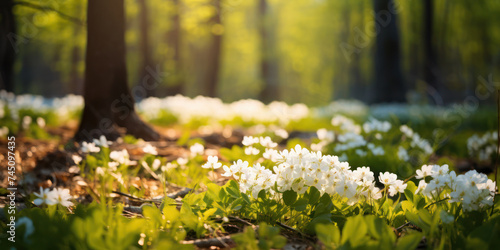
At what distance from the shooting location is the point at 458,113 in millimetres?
7336

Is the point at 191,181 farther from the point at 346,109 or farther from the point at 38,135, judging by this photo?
the point at 346,109

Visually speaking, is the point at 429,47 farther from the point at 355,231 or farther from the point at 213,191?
the point at 355,231

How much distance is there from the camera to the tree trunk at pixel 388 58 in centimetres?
1066

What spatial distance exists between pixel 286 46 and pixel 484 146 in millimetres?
26542

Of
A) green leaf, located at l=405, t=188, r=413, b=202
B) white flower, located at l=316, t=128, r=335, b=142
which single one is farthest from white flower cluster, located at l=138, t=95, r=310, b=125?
green leaf, located at l=405, t=188, r=413, b=202

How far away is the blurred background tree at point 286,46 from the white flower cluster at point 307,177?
135 inches

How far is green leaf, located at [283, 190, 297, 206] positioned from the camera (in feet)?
6.08

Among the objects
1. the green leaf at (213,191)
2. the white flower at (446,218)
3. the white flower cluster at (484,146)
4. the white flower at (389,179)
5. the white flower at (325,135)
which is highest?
the white flower at (389,179)

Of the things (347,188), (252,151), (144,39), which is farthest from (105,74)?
(144,39)

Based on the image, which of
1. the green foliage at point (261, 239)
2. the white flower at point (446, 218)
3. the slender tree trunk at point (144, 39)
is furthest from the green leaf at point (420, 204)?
the slender tree trunk at point (144, 39)

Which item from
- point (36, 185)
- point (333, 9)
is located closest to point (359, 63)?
point (333, 9)

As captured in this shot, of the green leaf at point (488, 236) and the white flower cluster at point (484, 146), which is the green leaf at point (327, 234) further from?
Result: the white flower cluster at point (484, 146)

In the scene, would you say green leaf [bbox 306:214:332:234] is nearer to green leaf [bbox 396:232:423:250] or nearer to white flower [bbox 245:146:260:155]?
green leaf [bbox 396:232:423:250]

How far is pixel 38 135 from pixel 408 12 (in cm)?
2132
